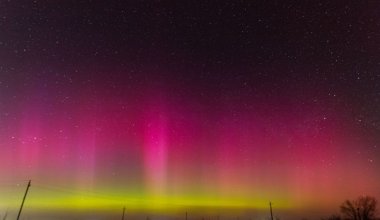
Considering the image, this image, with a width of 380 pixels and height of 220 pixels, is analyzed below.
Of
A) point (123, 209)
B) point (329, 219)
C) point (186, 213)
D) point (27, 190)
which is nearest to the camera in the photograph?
point (27, 190)

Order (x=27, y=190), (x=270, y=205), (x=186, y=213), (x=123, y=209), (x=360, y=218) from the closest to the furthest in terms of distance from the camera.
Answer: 1. (x=27, y=190)
2. (x=270, y=205)
3. (x=360, y=218)
4. (x=123, y=209)
5. (x=186, y=213)

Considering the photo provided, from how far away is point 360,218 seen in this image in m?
81.1

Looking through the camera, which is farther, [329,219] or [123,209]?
[329,219]

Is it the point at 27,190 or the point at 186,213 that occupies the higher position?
the point at 186,213

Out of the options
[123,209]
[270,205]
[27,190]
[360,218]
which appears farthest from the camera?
[123,209]

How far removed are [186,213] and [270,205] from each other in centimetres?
5340

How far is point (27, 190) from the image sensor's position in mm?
47781

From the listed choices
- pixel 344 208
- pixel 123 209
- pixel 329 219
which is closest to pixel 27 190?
pixel 123 209

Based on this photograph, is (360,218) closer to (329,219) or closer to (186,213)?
(329,219)

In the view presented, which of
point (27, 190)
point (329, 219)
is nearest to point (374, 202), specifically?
point (329, 219)

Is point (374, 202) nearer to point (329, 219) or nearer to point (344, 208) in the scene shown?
point (344, 208)

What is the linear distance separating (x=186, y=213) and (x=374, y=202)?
60398 millimetres

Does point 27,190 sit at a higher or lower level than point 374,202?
lower

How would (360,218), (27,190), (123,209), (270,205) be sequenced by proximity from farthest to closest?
1. (123,209)
2. (360,218)
3. (270,205)
4. (27,190)
